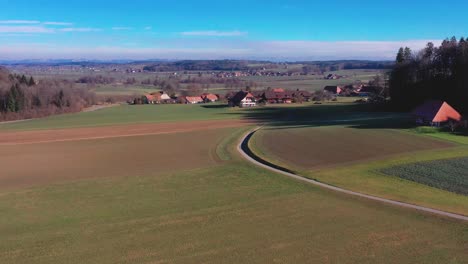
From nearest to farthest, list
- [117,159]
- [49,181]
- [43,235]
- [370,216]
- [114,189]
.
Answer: [43,235]
[370,216]
[114,189]
[49,181]
[117,159]

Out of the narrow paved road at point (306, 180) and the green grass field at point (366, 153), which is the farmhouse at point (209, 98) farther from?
the narrow paved road at point (306, 180)

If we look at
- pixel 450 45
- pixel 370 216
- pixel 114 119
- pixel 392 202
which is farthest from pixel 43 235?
pixel 450 45

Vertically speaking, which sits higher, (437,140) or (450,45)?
(450,45)

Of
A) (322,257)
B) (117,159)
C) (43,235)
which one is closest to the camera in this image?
(322,257)

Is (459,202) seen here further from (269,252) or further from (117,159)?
(117,159)

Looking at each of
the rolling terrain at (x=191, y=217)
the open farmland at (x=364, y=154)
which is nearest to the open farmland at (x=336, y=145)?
the open farmland at (x=364, y=154)

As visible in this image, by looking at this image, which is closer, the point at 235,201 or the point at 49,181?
the point at 235,201

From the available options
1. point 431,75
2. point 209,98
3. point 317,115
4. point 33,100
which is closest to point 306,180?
point 317,115
